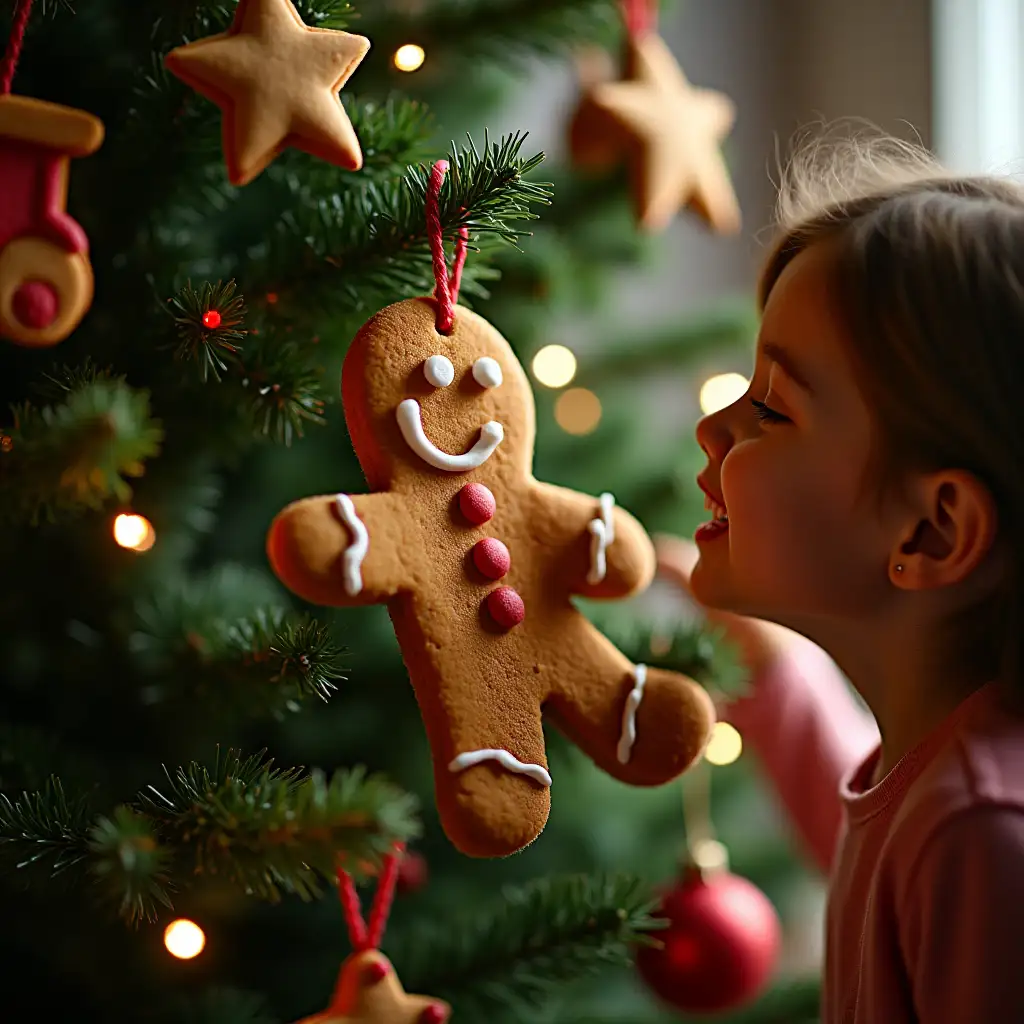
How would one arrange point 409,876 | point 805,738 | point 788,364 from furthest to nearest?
point 805,738 < point 409,876 < point 788,364

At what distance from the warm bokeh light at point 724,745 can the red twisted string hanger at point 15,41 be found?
2.15 ft

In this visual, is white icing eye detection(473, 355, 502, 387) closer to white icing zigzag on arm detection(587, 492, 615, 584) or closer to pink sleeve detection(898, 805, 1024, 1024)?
white icing zigzag on arm detection(587, 492, 615, 584)

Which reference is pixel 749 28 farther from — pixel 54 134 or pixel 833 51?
pixel 54 134

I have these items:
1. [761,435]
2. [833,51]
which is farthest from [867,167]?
[833,51]

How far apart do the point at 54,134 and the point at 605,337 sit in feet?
1.77

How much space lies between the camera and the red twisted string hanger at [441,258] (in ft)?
1.63

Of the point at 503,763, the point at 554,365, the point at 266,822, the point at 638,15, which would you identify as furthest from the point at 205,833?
the point at 638,15

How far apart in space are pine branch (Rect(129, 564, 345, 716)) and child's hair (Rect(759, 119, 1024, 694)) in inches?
11.6

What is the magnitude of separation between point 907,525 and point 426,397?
253mm

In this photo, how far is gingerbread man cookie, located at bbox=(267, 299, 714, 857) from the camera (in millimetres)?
495

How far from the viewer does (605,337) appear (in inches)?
38.2

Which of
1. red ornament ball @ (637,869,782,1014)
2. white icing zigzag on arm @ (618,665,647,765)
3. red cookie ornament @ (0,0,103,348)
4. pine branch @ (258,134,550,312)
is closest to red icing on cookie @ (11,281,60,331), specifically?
red cookie ornament @ (0,0,103,348)

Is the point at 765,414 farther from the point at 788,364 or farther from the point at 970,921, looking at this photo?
the point at 970,921

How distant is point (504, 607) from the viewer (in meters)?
0.52
